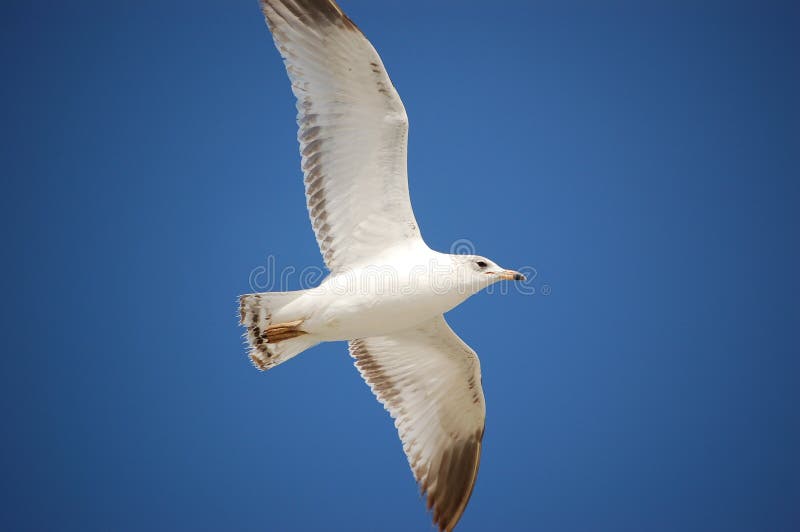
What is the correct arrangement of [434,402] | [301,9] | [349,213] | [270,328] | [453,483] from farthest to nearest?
1. [434,402]
2. [453,483]
3. [349,213]
4. [270,328]
5. [301,9]

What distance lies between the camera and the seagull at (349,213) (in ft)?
16.2

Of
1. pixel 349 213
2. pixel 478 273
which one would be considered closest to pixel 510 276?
pixel 478 273

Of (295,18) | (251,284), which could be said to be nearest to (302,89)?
(295,18)

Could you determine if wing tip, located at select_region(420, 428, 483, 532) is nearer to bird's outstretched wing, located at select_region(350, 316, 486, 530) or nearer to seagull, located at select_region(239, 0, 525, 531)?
bird's outstretched wing, located at select_region(350, 316, 486, 530)

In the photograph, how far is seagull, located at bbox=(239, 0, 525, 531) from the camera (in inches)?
195

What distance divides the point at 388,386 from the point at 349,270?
114 centimetres

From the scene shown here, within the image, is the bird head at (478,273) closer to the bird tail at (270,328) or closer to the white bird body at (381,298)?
the white bird body at (381,298)

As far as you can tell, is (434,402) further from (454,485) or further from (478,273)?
(478,273)

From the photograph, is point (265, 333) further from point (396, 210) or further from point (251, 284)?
point (396, 210)

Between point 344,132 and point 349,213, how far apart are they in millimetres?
548

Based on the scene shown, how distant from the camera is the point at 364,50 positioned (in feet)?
16.0

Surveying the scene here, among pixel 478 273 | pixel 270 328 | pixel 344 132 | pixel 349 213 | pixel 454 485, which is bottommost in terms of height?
pixel 454 485

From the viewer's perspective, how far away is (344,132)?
5094mm

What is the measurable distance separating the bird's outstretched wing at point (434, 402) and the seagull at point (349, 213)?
1.30 feet
